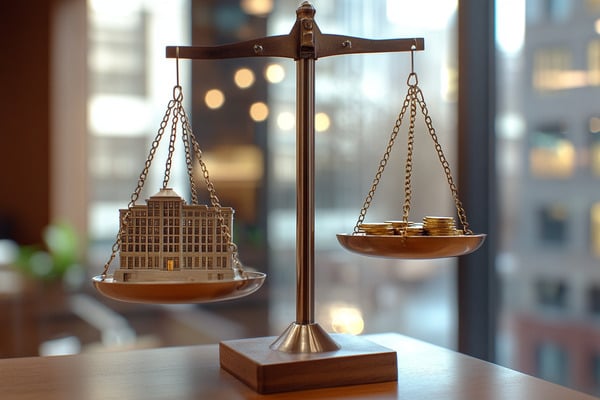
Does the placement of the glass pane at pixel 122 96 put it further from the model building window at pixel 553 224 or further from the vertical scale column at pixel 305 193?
the vertical scale column at pixel 305 193

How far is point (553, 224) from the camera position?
2271mm

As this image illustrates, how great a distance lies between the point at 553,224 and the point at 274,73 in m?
1.45

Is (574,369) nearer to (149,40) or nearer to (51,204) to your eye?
(149,40)

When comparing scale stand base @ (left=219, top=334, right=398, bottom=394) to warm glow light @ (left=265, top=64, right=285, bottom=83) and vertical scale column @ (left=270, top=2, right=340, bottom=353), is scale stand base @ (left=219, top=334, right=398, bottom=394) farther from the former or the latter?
warm glow light @ (left=265, top=64, right=285, bottom=83)

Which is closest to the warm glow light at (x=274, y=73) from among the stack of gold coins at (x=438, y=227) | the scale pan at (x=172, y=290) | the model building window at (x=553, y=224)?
the model building window at (x=553, y=224)

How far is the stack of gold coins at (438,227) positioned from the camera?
1416 mm

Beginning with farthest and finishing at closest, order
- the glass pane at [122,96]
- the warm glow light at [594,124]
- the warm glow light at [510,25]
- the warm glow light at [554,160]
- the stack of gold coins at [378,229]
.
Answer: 1. the glass pane at [122,96]
2. the warm glow light at [510,25]
3. the warm glow light at [554,160]
4. the warm glow light at [594,124]
5. the stack of gold coins at [378,229]

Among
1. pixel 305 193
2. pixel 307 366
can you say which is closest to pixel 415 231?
pixel 305 193

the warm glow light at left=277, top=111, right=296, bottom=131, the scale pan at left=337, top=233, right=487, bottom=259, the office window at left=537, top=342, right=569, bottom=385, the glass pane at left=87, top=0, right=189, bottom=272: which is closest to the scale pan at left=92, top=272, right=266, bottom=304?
the scale pan at left=337, top=233, right=487, bottom=259

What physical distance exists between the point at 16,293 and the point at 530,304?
8.55ft

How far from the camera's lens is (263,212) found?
3.25 metres

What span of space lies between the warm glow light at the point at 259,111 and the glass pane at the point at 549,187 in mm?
1155

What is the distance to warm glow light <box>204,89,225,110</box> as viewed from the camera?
3248mm

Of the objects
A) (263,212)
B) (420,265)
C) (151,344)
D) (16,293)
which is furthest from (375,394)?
(16,293)
